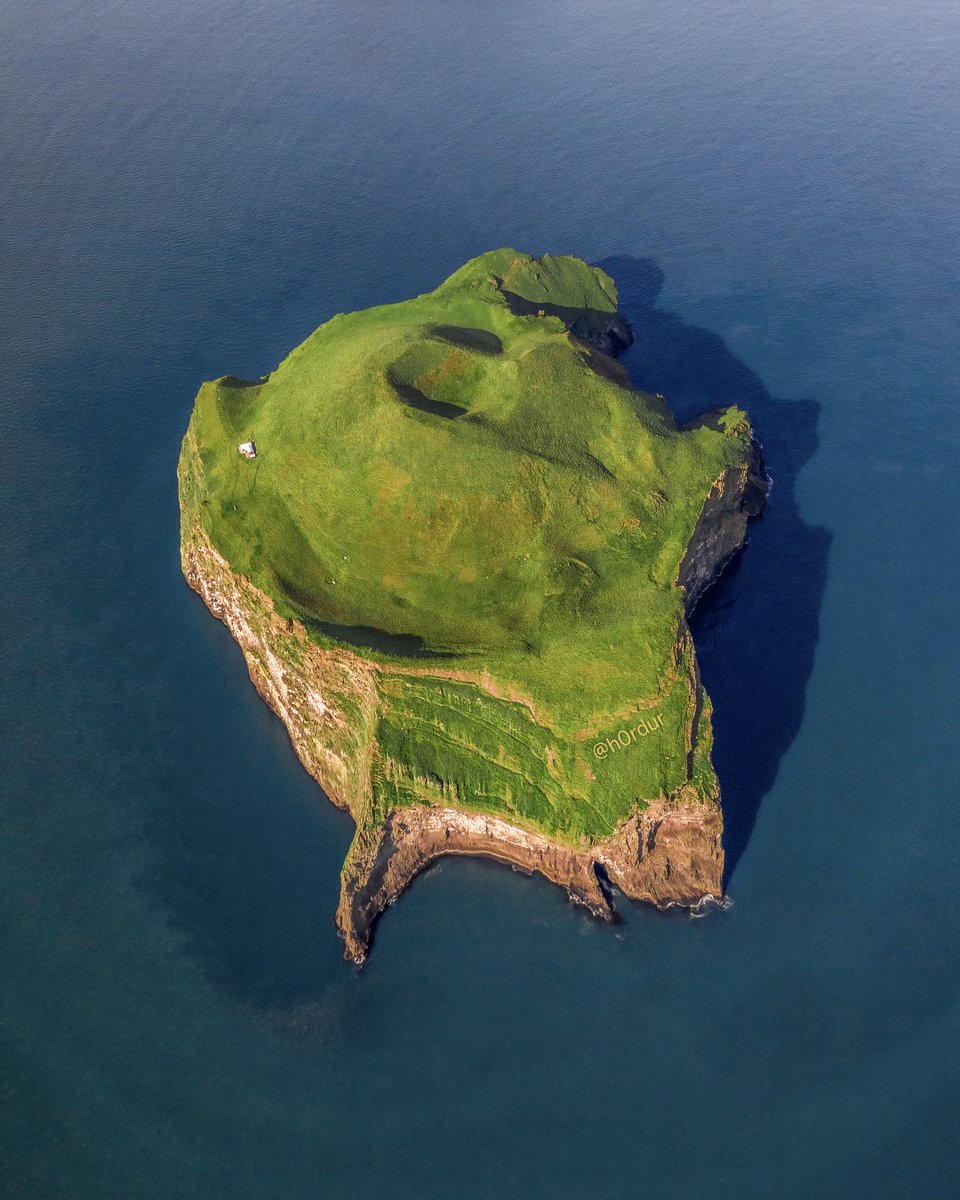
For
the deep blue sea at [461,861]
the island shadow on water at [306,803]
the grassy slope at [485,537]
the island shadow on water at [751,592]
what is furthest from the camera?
the island shadow on water at [751,592]

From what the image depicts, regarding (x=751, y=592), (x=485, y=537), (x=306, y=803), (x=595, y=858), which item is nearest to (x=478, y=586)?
(x=485, y=537)

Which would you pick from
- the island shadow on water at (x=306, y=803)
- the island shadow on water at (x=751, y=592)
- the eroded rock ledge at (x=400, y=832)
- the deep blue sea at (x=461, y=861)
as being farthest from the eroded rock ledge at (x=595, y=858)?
the island shadow on water at (x=751, y=592)

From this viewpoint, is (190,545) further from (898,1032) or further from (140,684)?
(898,1032)

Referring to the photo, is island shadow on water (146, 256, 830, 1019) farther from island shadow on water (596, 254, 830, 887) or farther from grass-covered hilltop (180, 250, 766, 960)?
grass-covered hilltop (180, 250, 766, 960)

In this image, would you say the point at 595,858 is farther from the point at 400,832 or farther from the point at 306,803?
the point at 306,803

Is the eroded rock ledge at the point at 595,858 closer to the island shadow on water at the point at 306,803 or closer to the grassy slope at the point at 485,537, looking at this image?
the grassy slope at the point at 485,537

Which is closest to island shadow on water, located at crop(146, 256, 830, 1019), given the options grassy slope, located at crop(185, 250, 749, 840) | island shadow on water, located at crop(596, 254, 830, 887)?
island shadow on water, located at crop(596, 254, 830, 887)

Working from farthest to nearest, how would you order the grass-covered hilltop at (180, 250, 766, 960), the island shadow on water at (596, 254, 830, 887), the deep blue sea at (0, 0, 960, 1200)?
1. the island shadow on water at (596, 254, 830, 887)
2. the grass-covered hilltop at (180, 250, 766, 960)
3. the deep blue sea at (0, 0, 960, 1200)
